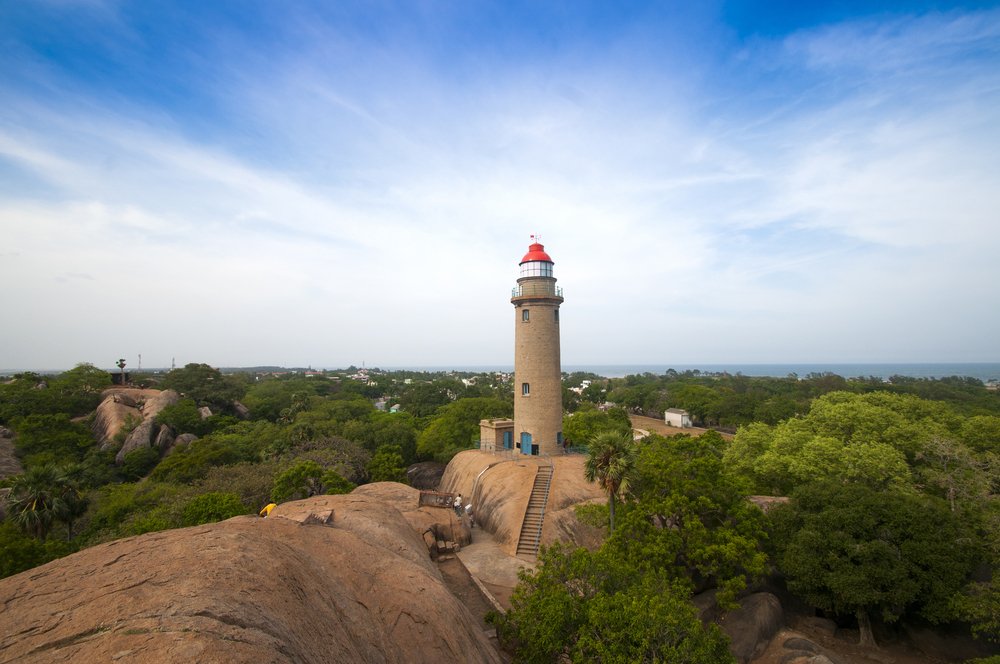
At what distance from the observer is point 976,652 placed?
16.7 meters

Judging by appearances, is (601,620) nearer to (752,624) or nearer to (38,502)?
(752,624)

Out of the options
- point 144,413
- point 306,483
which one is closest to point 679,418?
point 306,483

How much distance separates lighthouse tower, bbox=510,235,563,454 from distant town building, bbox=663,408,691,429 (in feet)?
166

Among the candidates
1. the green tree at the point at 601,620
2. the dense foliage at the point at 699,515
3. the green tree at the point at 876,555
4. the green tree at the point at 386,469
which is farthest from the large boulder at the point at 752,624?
the green tree at the point at 386,469

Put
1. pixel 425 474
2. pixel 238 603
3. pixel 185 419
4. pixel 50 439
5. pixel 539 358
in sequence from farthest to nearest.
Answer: pixel 185 419 → pixel 425 474 → pixel 50 439 → pixel 539 358 → pixel 238 603

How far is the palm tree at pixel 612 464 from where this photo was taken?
1834cm

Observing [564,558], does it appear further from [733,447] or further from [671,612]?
[733,447]

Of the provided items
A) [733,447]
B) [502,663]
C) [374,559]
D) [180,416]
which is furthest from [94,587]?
[180,416]

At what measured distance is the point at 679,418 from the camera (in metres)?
73.8

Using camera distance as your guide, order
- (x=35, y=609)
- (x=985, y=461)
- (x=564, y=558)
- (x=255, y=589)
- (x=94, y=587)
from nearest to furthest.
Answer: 1. (x=35, y=609)
2. (x=94, y=587)
3. (x=255, y=589)
4. (x=564, y=558)
5. (x=985, y=461)

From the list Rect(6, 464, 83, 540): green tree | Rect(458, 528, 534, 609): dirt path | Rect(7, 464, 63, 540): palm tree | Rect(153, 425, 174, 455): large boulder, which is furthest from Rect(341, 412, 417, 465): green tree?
Rect(7, 464, 63, 540): palm tree

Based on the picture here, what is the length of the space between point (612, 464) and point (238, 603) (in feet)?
48.1

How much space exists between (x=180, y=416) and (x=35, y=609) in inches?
1875

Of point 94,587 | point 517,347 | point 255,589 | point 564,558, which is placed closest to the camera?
point 94,587
